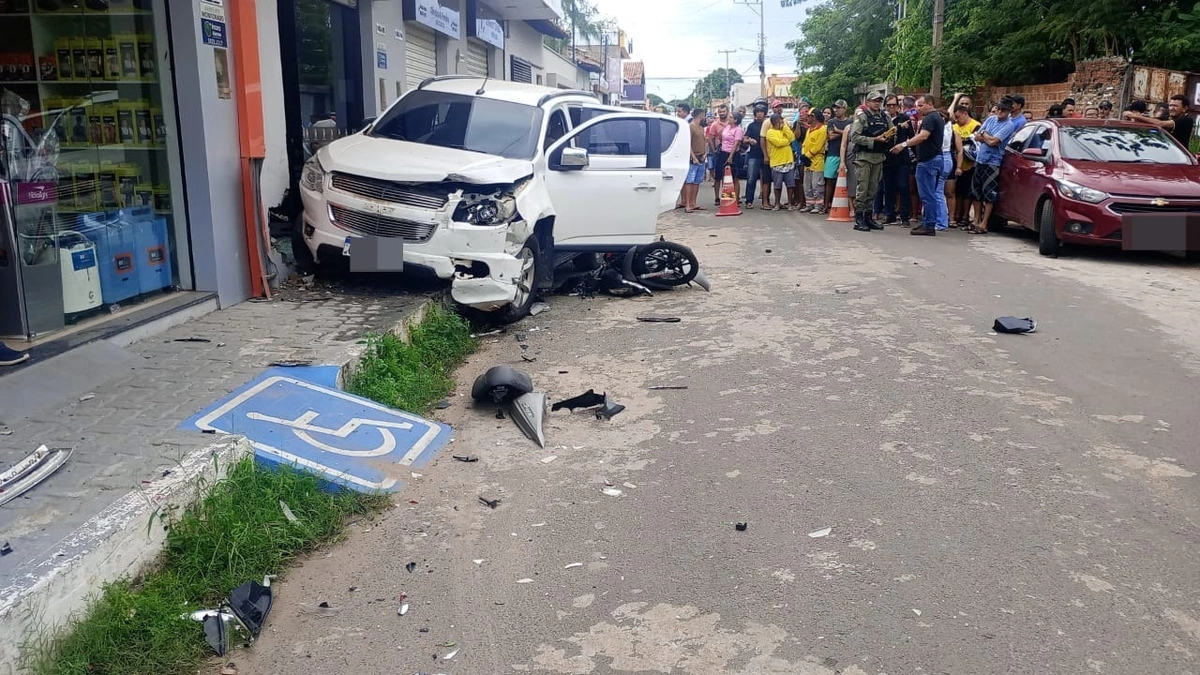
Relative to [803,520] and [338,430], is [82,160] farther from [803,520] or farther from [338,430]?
[803,520]

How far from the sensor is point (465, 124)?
8.84 metres

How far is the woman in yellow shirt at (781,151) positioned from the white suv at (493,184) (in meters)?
6.89

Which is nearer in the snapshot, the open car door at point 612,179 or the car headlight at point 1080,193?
the open car door at point 612,179

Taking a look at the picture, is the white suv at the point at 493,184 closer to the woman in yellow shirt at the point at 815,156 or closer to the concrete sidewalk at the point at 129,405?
the concrete sidewalk at the point at 129,405

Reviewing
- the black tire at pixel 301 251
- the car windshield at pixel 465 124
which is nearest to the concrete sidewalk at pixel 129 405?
the black tire at pixel 301 251

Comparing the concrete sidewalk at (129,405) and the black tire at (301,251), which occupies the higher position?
the black tire at (301,251)

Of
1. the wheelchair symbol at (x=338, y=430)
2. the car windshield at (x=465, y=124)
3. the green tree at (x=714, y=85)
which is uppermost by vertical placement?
the green tree at (x=714, y=85)

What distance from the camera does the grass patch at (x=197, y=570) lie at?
3188 mm

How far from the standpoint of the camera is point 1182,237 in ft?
35.6

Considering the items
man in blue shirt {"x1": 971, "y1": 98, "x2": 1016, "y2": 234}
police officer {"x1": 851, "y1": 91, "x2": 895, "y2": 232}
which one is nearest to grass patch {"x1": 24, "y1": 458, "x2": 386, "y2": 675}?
police officer {"x1": 851, "y1": 91, "x2": 895, "y2": 232}

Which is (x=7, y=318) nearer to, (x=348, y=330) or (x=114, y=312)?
(x=114, y=312)

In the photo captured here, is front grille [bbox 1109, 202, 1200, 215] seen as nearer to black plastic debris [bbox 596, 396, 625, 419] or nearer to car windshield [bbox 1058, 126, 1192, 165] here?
car windshield [bbox 1058, 126, 1192, 165]

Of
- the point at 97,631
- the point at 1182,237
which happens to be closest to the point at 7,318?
the point at 97,631

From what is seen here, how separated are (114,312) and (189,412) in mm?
2299
